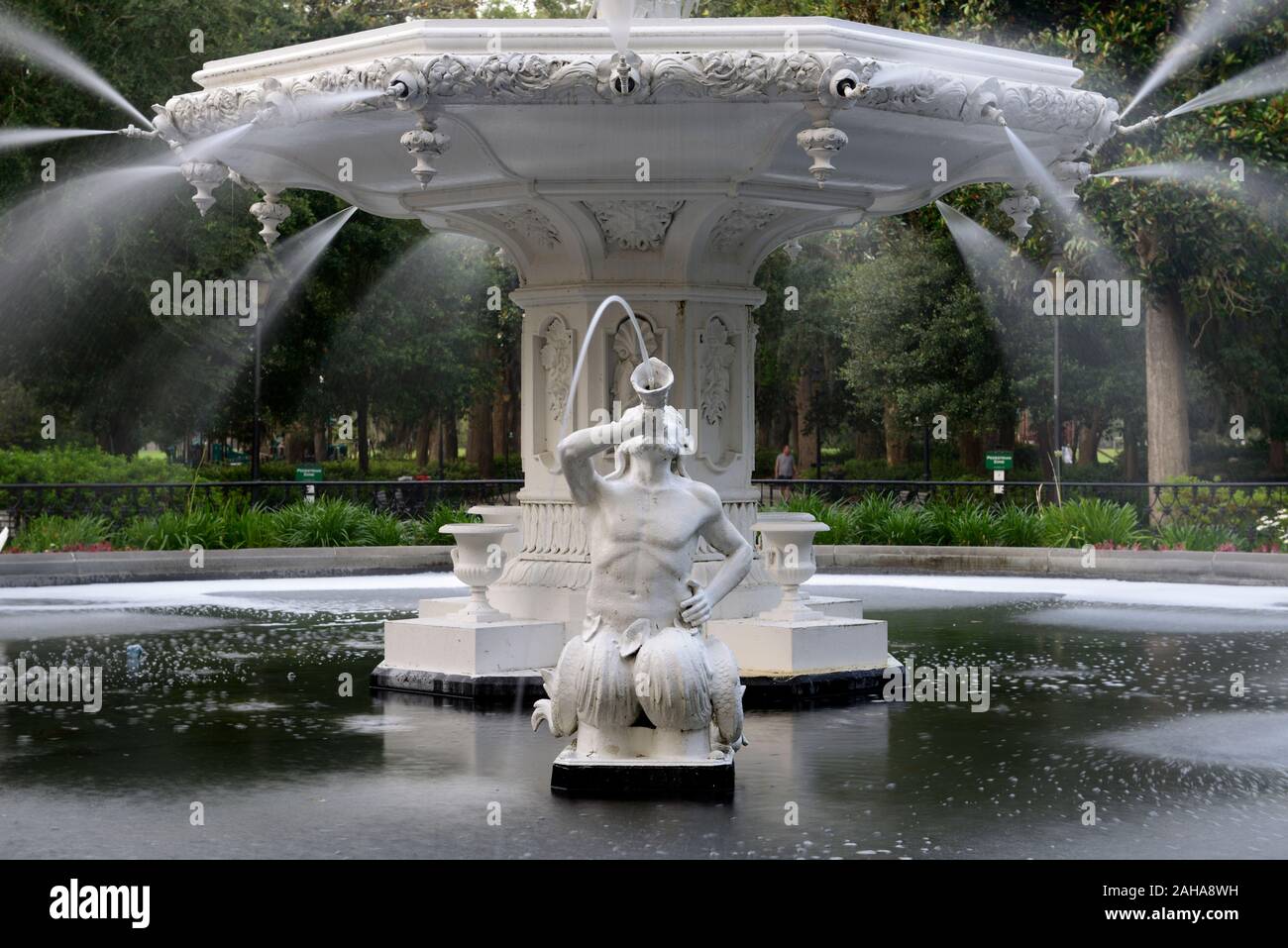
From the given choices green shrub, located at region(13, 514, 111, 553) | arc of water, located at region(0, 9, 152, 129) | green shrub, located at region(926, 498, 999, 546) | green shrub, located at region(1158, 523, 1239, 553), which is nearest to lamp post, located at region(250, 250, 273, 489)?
arc of water, located at region(0, 9, 152, 129)

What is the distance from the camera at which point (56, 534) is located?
21031 millimetres

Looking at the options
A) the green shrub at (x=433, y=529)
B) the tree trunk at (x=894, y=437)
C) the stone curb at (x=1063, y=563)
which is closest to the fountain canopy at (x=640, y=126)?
the stone curb at (x=1063, y=563)

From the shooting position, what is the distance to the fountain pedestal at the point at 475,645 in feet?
35.2

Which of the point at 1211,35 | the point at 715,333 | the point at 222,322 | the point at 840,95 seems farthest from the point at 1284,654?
the point at 222,322

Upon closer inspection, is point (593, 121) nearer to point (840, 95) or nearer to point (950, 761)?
point (840, 95)

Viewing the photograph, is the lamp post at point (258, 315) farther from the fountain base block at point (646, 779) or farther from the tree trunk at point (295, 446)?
the tree trunk at point (295, 446)

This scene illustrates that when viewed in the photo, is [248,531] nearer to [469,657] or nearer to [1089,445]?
[469,657]

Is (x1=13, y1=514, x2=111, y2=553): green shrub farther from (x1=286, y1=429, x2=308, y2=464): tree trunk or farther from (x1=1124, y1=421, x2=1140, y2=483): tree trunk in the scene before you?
(x1=1124, y1=421, x2=1140, y2=483): tree trunk

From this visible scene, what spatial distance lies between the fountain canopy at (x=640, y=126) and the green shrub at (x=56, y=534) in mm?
9729

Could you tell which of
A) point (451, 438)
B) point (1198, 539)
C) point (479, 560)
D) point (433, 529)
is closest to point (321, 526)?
point (433, 529)

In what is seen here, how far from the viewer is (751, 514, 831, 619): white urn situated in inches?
440

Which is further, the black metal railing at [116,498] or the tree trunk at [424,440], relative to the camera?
the tree trunk at [424,440]

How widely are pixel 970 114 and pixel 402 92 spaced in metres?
3.36

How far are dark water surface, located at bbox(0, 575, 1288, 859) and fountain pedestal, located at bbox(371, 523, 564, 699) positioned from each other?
0.28 m
